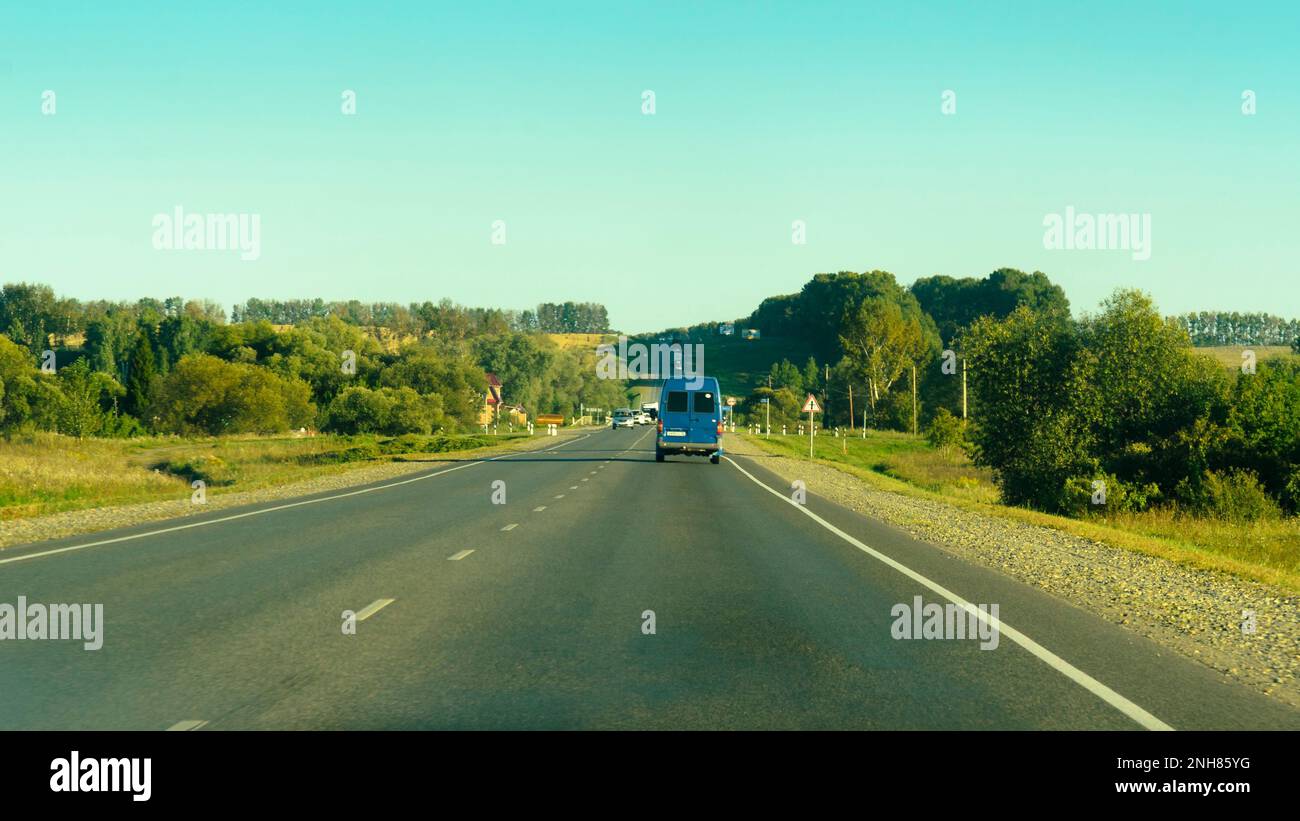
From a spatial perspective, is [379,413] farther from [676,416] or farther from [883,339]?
[883,339]

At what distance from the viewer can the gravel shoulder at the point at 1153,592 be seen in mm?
8789

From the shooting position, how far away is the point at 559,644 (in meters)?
8.70

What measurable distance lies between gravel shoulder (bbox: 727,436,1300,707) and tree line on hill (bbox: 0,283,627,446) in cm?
5800

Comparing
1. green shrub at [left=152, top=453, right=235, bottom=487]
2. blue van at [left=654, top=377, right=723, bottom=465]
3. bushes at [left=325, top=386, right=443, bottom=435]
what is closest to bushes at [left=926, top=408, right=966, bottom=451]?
blue van at [left=654, top=377, right=723, bottom=465]

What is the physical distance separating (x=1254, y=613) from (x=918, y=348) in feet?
359

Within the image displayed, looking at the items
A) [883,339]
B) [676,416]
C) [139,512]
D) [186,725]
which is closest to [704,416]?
[676,416]

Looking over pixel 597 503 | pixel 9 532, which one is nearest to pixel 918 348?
pixel 597 503

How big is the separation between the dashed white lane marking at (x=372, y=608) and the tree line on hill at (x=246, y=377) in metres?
63.7

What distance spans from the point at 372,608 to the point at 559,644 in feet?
8.33

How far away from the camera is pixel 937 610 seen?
34.9 feet

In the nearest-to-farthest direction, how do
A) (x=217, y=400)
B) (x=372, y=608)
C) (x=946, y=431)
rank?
(x=372, y=608), (x=946, y=431), (x=217, y=400)

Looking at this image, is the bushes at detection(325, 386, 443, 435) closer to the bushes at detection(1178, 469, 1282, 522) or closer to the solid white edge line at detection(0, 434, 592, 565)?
the solid white edge line at detection(0, 434, 592, 565)
